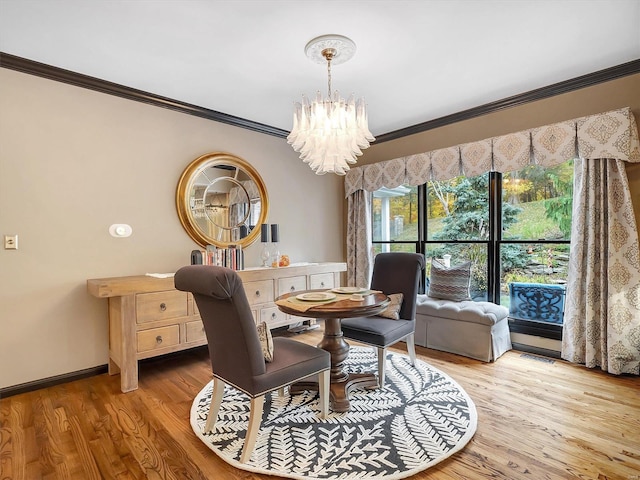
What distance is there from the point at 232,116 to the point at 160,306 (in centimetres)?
226

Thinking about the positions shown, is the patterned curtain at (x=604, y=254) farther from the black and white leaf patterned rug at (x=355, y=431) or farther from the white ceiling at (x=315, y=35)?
the black and white leaf patterned rug at (x=355, y=431)

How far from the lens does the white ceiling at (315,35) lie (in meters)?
2.14

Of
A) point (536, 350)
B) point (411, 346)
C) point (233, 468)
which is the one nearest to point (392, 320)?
point (411, 346)

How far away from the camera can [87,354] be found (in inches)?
117

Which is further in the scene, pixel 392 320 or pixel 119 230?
pixel 119 230

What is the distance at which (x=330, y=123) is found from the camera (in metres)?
2.45

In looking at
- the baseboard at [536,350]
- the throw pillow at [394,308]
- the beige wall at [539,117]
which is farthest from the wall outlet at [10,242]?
the baseboard at [536,350]

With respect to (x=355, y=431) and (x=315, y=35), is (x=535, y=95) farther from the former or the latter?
(x=355, y=431)

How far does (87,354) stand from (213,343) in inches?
69.0

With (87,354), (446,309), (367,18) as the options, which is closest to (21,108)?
(87,354)

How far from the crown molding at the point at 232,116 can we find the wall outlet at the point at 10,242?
1310 millimetres

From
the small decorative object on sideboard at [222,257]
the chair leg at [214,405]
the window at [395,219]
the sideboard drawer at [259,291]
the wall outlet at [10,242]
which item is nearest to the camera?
the chair leg at [214,405]

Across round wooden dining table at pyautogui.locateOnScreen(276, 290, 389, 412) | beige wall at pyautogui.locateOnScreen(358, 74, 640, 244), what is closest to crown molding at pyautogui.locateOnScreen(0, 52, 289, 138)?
beige wall at pyautogui.locateOnScreen(358, 74, 640, 244)

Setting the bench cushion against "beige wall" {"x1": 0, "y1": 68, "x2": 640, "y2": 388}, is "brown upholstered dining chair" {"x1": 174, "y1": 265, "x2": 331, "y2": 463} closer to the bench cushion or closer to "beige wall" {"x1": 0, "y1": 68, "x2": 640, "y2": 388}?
"beige wall" {"x1": 0, "y1": 68, "x2": 640, "y2": 388}
